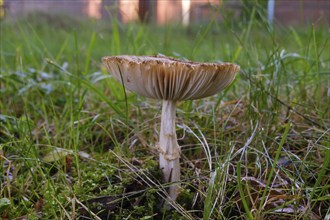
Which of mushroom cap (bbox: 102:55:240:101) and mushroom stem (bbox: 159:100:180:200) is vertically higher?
mushroom cap (bbox: 102:55:240:101)

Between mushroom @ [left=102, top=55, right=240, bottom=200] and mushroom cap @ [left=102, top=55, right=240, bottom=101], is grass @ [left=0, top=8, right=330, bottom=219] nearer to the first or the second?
mushroom @ [left=102, top=55, right=240, bottom=200]

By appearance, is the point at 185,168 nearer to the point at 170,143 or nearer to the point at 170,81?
the point at 170,143

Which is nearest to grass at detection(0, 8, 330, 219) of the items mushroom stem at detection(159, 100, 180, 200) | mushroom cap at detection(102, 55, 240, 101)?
mushroom stem at detection(159, 100, 180, 200)

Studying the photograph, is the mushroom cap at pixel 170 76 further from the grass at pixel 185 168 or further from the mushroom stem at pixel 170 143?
the grass at pixel 185 168

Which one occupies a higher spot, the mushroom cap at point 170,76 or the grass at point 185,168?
the mushroom cap at point 170,76

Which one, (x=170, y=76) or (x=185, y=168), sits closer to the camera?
(x=170, y=76)

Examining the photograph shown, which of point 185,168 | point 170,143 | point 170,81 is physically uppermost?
point 170,81

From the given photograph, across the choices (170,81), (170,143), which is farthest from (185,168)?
(170,81)

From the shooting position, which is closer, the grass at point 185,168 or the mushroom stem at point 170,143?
the grass at point 185,168

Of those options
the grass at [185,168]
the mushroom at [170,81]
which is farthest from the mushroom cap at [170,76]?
the grass at [185,168]
